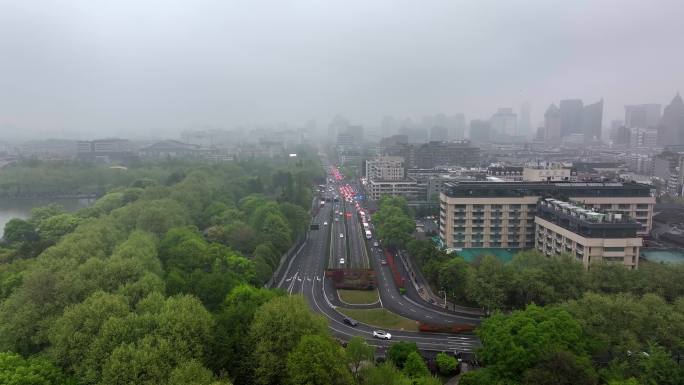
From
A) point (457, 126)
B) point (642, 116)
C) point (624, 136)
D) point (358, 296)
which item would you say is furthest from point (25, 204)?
point (642, 116)

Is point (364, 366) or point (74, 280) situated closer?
point (364, 366)

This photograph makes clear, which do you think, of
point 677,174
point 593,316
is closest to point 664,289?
point 593,316

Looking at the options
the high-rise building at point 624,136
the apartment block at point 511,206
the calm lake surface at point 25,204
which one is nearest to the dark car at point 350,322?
the apartment block at point 511,206

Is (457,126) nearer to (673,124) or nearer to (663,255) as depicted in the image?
(673,124)

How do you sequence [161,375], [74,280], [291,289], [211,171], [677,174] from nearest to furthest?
[161,375] → [74,280] → [291,289] → [677,174] → [211,171]

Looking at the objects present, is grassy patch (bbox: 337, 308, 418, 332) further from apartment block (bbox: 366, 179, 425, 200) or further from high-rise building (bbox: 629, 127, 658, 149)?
high-rise building (bbox: 629, 127, 658, 149)

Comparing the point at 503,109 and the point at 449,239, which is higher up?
the point at 503,109

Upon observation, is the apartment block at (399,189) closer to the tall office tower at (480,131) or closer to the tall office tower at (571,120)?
the tall office tower at (480,131)

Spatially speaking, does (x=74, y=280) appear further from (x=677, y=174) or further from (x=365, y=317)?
(x=677, y=174)
